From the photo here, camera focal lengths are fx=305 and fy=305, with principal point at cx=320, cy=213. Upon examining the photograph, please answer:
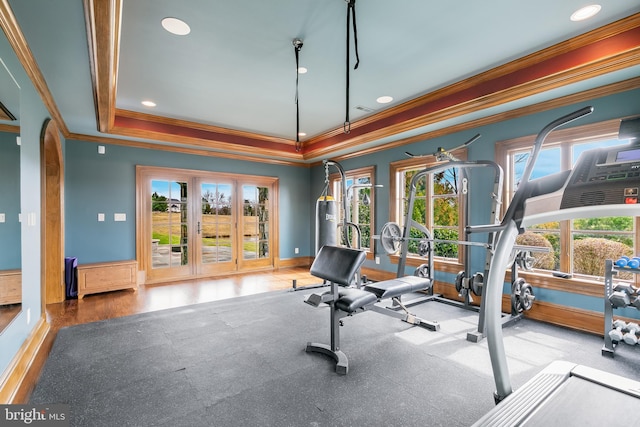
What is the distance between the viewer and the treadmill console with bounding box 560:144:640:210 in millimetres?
1009

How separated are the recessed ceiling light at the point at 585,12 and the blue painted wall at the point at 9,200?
13.8ft

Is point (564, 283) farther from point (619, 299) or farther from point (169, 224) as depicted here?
point (169, 224)

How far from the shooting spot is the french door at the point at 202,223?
17.6 ft

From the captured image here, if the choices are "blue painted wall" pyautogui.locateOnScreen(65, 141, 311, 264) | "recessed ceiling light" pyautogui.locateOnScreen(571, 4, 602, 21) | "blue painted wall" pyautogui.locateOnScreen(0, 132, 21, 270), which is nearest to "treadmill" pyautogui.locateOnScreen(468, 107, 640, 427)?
"recessed ceiling light" pyautogui.locateOnScreen(571, 4, 602, 21)

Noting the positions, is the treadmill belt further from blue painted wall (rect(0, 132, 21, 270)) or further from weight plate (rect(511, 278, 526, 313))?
blue painted wall (rect(0, 132, 21, 270))

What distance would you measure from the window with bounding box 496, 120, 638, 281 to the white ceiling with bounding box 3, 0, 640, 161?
20.2 inches

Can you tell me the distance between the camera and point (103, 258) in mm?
4922

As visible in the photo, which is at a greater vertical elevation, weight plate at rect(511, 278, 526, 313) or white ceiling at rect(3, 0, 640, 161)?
white ceiling at rect(3, 0, 640, 161)

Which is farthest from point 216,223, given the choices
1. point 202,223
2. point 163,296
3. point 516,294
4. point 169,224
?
point 516,294

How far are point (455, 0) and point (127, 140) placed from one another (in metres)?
5.08

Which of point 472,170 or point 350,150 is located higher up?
point 350,150

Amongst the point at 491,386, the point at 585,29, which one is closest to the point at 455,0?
the point at 585,29

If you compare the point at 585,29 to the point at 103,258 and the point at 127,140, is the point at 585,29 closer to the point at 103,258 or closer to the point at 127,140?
the point at 127,140

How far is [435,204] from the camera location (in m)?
4.79
